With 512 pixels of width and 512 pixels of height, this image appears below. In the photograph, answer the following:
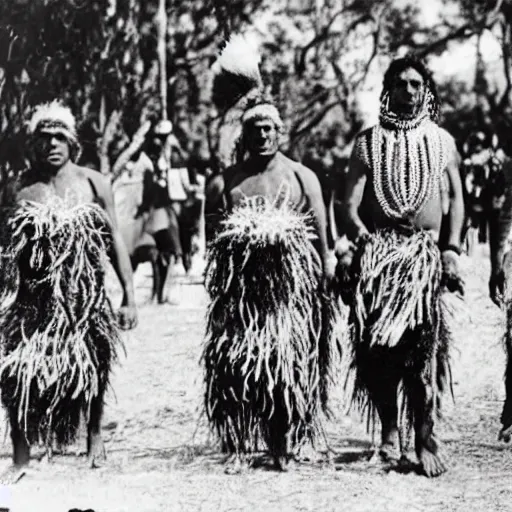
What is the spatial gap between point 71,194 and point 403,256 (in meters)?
1.39

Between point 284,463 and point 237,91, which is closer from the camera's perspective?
point 284,463

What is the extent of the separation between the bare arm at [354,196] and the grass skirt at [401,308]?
0.32ft

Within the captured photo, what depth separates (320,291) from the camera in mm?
3711

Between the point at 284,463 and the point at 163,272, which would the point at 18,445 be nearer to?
the point at 284,463

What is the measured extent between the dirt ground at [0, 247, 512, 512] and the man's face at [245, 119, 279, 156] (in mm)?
1148

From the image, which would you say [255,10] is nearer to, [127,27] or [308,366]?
[127,27]

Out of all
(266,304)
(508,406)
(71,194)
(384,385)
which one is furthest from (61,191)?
(508,406)

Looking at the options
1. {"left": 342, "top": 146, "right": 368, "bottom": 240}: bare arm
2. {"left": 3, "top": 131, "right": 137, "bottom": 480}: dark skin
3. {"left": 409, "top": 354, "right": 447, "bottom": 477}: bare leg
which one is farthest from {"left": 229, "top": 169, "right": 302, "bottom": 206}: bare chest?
{"left": 409, "top": 354, "right": 447, "bottom": 477}: bare leg

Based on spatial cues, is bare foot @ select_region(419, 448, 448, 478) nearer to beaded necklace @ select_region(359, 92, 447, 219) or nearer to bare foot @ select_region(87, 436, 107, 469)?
beaded necklace @ select_region(359, 92, 447, 219)

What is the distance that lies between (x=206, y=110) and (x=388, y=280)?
450 inches

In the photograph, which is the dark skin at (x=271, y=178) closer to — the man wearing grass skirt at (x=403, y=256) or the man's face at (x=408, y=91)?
the man wearing grass skirt at (x=403, y=256)

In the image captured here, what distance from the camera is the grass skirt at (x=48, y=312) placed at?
352 centimetres

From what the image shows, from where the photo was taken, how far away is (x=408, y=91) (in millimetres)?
3586

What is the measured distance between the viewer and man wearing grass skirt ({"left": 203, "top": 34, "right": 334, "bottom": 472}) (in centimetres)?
354
